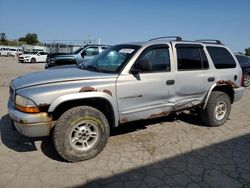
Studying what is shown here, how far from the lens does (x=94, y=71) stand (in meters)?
4.36

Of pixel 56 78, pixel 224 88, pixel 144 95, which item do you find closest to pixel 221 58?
pixel 224 88

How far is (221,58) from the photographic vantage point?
5.45 m

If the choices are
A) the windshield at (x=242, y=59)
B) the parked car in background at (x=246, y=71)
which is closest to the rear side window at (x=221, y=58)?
the parked car in background at (x=246, y=71)

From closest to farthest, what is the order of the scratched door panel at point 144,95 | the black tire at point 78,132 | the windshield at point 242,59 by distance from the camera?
1. the black tire at point 78,132
2. the scratched door panel at point 144,95
3. the windshield at point 242,59

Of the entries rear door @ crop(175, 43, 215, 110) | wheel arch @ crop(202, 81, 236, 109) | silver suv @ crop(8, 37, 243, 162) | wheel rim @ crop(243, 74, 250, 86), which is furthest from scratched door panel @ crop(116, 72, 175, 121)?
wheel rim @ crop(243, 74, 250, 86)

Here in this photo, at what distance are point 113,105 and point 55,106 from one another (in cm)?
92

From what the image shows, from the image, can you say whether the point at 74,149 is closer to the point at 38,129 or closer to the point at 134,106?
the point at 38,129

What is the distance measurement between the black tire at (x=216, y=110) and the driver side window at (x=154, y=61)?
1.43 m

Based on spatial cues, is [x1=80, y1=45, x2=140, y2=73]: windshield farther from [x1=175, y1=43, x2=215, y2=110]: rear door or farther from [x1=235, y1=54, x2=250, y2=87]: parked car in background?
[x1=235, y1=54, x2=250, y2=87]: parked car in background

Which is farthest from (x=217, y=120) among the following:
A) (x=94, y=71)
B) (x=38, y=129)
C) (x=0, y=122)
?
(x=0, y=122)

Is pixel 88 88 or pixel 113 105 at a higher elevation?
pixel 88 88

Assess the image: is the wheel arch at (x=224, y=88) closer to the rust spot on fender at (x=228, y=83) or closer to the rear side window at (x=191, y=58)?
→ the rust spot on fender at (x=228, y=83)

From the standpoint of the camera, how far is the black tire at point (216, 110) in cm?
534

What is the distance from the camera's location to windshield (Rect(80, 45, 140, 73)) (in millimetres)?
4289
